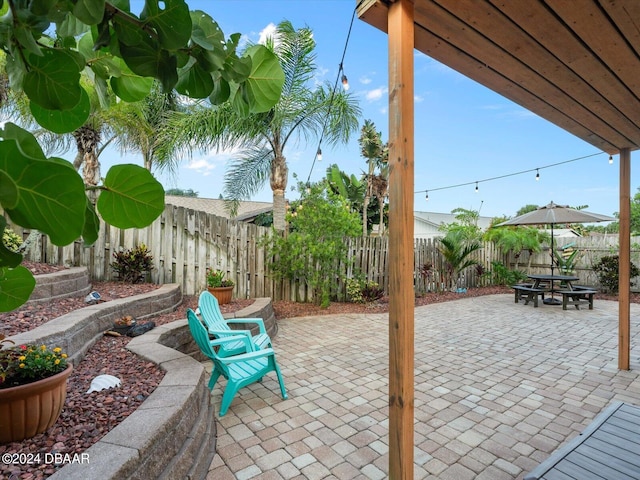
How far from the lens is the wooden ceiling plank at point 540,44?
1614mm

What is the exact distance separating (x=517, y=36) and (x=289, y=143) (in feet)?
21.3

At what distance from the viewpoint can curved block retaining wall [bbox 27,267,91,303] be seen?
3684 mm

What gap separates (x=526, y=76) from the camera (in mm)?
2186

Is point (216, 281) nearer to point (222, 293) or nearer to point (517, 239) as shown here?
point (222, 293)

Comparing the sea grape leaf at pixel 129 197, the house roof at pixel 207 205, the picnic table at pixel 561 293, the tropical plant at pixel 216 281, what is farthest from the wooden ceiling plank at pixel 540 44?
the house roof at pixel 207 205

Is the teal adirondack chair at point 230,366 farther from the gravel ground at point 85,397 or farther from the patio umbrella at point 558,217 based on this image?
the patio umbrella at point 558,217

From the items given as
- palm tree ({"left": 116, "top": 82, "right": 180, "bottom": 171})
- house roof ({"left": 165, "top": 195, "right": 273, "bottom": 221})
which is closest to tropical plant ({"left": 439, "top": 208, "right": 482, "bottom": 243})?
palm tree ({"left": 116, "top": 82, "right": 180, "bottom": 171})

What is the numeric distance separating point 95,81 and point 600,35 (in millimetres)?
2504

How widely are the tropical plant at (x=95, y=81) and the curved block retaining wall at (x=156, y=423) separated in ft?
4.66

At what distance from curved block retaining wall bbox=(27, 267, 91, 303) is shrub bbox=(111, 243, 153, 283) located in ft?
1.80

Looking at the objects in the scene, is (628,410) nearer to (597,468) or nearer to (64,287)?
(597,468)

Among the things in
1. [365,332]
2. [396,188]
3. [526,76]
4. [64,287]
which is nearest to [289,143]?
[365,332]

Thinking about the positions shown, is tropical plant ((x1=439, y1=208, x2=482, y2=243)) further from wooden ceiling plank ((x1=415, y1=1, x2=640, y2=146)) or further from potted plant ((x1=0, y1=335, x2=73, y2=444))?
potted plant ((x1=0, y1=335, x2=73, y2=444))

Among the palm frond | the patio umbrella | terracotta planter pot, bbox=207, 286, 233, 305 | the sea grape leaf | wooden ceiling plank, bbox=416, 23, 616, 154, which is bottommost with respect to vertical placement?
terracotta planter pot, bbox=207, 286, 233, 305
